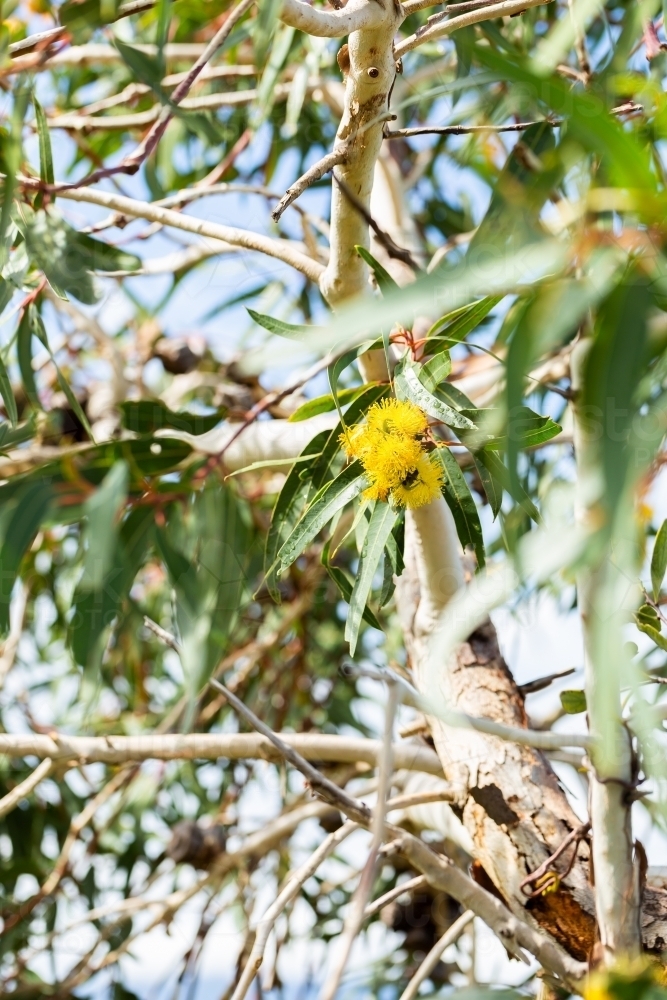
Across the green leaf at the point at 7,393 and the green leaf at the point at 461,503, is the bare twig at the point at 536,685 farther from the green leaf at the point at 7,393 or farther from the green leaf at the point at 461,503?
the green leaf at the point at 7,393

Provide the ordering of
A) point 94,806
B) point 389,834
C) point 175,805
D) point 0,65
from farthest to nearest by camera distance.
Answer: point 175,805 → point 94,806 → point 389,834 → point 0,65

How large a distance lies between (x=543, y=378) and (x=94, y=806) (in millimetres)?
1152

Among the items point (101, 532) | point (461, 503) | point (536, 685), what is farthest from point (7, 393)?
point (536, 685)

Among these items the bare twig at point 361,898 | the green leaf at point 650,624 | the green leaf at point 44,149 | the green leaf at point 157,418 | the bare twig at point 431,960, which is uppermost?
the green leaf at point 44,149

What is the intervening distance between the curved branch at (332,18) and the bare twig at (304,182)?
10 cm

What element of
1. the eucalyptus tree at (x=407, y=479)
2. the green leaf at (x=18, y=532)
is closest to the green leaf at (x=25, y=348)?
the eucalyptus tree at (x=407, y=479)

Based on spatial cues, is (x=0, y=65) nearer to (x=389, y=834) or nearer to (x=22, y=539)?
(x=22, y=539)

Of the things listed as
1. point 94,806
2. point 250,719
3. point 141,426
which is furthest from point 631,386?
point 94,806

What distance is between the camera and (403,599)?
3.79 ft

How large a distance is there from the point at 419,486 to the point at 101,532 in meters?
0.27

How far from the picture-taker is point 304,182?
772 mm

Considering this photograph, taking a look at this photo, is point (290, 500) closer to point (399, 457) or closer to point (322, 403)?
point (322, 403)

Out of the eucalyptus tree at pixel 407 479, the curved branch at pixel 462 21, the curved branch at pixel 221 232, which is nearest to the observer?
the eucalyptus tree at pixel 407 479

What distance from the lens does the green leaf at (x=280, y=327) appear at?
88cm
